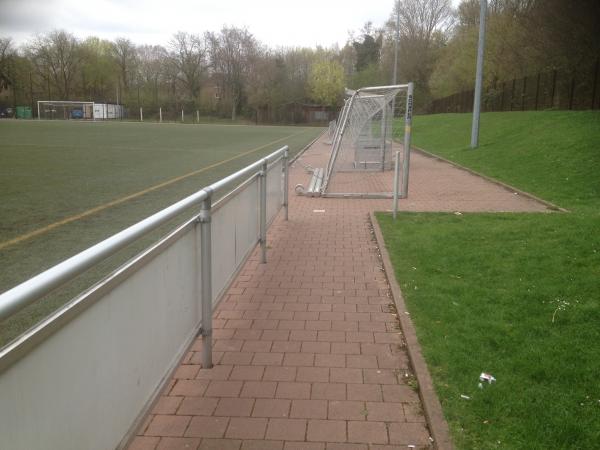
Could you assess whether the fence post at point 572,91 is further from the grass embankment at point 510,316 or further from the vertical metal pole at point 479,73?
the grass embankment at point 510,316

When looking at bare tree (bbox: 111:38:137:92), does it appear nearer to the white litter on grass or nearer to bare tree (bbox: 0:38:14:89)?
bare tree (bbox: 0:38:14:89)

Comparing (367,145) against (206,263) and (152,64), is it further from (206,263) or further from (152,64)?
(152,64)

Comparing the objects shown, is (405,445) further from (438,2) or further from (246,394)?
(438,2)

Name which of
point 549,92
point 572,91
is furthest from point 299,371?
point 549,92

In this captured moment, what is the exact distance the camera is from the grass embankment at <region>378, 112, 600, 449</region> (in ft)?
10.5

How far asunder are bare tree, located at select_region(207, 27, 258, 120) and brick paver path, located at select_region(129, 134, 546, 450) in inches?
3467

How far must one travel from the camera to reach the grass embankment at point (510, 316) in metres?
3.21

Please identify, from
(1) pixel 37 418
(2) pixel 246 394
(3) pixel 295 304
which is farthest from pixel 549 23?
(1) pixel 37 418

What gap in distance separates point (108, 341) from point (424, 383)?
2100 mm

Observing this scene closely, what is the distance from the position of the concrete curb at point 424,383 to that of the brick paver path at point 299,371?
69 millimetres

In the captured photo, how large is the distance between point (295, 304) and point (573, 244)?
3.33 m

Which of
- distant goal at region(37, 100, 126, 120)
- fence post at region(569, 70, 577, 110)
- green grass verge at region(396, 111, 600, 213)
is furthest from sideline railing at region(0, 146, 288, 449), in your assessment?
distant goal at region(37, 100, 126, 120)

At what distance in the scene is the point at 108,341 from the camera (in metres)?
2.20

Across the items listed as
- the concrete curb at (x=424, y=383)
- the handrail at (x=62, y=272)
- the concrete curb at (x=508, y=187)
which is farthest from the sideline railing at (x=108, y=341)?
the concrete curb at (x=508, y=187)
